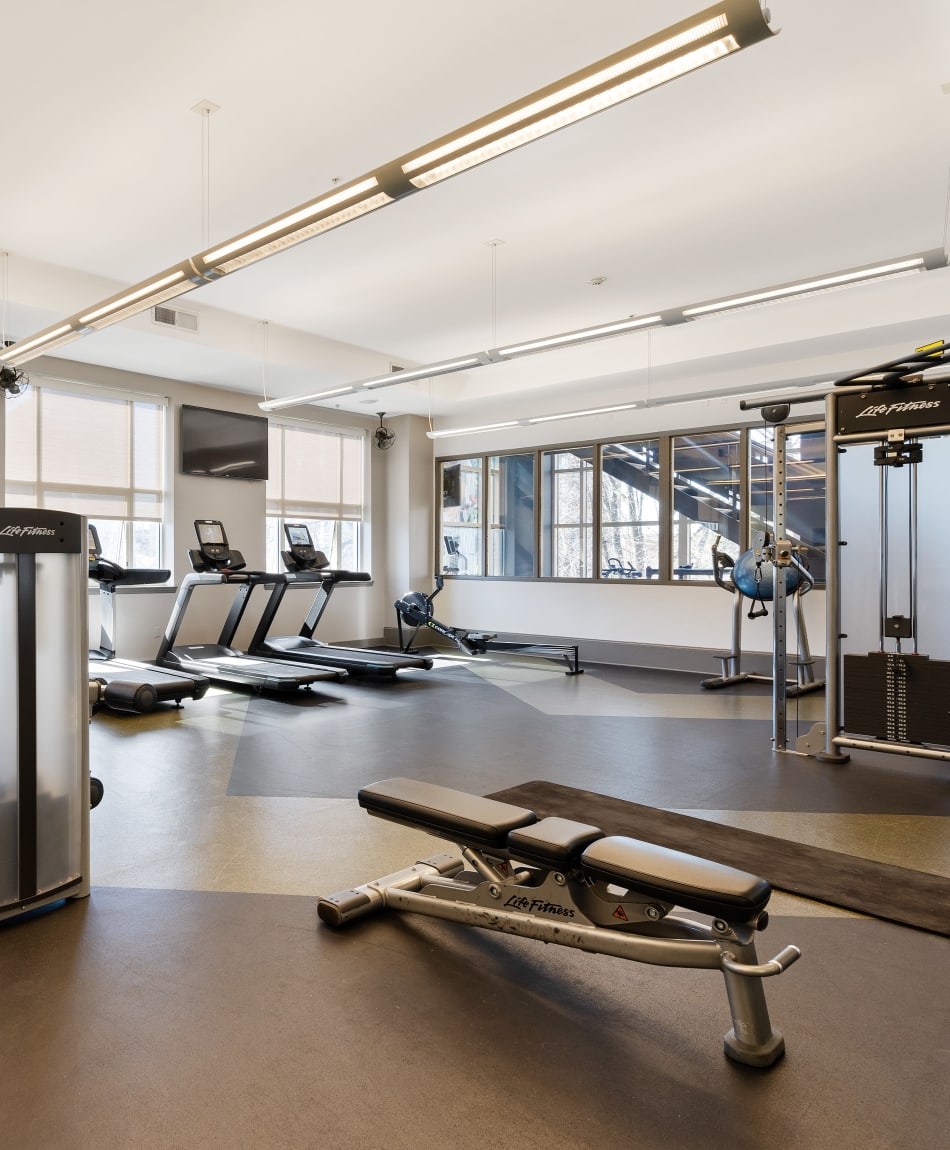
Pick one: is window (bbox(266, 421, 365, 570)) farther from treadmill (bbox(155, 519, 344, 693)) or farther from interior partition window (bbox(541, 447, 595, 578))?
interior partition window (bbox(541, 447, 595, 578))

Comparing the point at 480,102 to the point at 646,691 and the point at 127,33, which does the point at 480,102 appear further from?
the point at 646,691

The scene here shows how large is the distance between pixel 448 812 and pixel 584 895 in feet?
1.61

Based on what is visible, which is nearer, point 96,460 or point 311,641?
point 96,460

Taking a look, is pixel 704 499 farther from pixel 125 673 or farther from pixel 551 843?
A: pixel 551 843

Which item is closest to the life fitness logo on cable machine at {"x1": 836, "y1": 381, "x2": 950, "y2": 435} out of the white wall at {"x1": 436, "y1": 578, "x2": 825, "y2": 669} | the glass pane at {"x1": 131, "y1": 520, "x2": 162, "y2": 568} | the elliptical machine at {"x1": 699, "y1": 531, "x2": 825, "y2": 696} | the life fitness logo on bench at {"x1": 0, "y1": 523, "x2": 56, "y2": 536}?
the elliptical machine at {"x1": 699, "y1": 531, "x2": 825, "y2": 696}

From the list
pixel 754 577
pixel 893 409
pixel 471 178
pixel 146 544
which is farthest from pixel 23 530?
pixel 146 544

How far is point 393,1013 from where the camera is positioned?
201 centimetres

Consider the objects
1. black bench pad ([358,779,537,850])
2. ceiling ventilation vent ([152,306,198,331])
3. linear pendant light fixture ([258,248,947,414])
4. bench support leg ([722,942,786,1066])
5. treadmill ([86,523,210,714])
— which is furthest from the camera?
ceiling ventilation vent ([152,306,198,331])

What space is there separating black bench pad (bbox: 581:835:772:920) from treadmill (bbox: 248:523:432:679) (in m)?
5.58

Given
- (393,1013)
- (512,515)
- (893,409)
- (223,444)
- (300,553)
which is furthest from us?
(512,515)

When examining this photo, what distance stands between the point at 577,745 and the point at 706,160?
3646 mm

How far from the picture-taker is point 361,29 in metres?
3.47

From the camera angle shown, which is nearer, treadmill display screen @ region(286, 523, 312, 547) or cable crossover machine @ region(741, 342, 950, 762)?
cable crossover machine @ region(741, 342, 950, 762)

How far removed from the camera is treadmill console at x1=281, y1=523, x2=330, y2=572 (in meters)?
8.52
